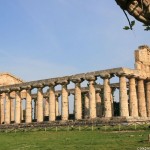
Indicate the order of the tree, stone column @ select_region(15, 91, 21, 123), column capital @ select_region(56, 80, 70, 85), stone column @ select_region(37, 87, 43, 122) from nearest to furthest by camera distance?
the tree < column capital @ select_region(56, 80, 70, 85) < stone column @ select_region(37, 87, 43, 122) < stone column @ select_region(15, 91, 21, 123)

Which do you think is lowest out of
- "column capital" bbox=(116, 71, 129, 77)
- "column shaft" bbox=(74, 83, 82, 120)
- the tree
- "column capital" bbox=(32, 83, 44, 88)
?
the tree

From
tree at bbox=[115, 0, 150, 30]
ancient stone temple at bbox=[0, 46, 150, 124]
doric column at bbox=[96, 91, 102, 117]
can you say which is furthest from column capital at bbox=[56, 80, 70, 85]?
tree at bbox=[115, 0, 150, 30]

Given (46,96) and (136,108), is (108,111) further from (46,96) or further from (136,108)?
(46,96)

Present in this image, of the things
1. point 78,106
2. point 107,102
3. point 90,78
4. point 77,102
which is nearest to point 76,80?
point 90,78

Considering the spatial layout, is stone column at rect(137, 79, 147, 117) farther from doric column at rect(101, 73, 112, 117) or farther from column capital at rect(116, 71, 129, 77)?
doric column at rect(101, 73, 112, 117)

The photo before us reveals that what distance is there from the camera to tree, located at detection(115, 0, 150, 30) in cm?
503

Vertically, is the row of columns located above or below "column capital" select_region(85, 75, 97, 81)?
below

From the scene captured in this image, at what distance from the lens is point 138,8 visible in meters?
5.24

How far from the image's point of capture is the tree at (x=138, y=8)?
5027mm

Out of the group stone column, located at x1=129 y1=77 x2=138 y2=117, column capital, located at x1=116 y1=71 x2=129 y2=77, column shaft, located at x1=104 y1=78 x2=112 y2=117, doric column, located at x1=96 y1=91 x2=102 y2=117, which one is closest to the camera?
column capital, located at x1=116 y1=71 x2=129 y2=77

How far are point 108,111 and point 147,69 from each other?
12.5 meters

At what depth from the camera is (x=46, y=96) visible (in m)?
77.3

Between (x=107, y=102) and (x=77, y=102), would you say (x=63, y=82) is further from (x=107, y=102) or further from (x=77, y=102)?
(x=107, y=102)

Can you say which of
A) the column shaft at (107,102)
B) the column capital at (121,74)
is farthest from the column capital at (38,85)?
the column capital at (121,74)
